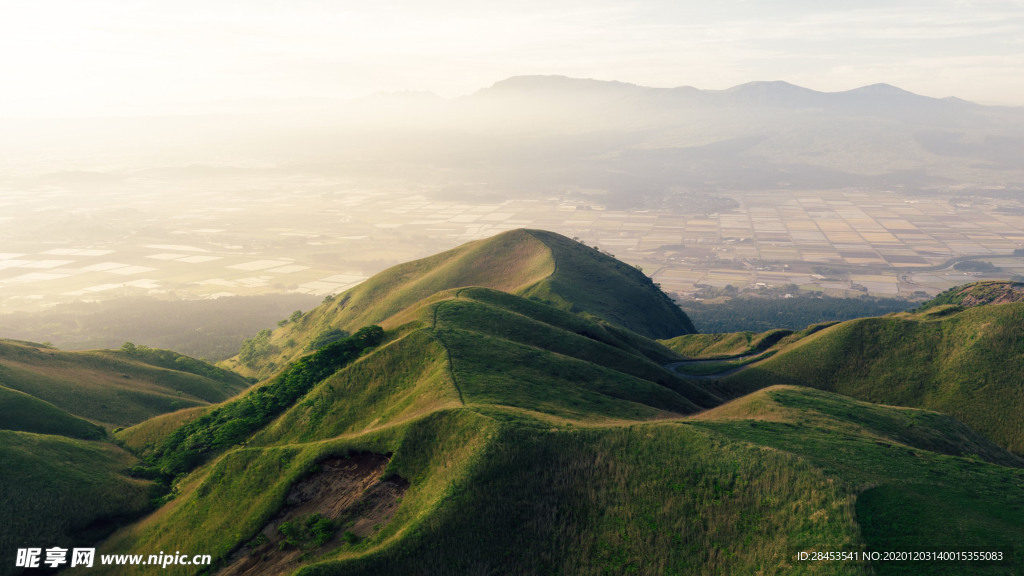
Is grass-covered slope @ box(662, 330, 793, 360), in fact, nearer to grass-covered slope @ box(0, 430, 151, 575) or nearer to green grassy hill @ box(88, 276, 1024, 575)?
green grassy hill @ box(88, 276, 1024, 575)

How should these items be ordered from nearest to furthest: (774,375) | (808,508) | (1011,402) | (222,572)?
1. (808,508)
2. (222,572)
3. (1011,402)
4. (774,375)

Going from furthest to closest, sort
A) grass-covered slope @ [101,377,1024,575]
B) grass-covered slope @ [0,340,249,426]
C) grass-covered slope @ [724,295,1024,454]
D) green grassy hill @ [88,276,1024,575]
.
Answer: grass-covered slope @ [724,295,1024,454], grass-covered slope @ [0,340,249,426], green grassy hill @ [88,276,1024,575], grass-covered slope @ [101,377,1024,575]

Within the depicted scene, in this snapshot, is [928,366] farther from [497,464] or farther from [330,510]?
[330,510]

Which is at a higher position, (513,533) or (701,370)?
(513,533)

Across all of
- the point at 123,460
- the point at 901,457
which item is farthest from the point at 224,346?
the point at 901,457

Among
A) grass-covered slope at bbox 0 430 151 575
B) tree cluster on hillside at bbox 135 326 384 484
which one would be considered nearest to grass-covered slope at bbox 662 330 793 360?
tree cluster on hillside at bbox 135 326 384 484

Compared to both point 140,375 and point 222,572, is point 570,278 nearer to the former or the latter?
point 140,375

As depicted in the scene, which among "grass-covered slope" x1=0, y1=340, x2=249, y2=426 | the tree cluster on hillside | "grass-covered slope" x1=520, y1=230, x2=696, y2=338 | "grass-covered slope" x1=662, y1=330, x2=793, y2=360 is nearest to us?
the tree cluster on hillside

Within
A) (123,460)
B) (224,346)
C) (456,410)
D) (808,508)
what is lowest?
(224,346)
